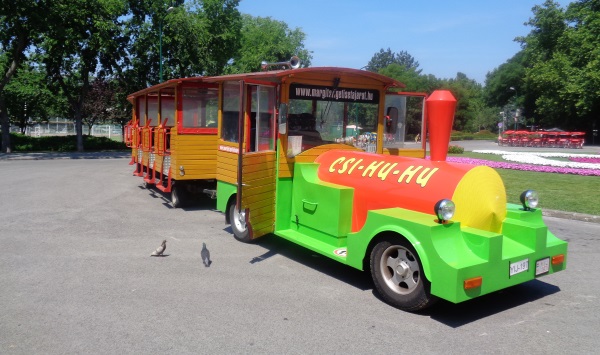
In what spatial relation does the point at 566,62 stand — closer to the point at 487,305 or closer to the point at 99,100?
the point at 99,100

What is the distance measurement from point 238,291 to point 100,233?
3.77 metres

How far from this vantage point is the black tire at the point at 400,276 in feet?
15.5

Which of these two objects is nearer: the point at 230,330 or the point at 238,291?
the point at 230,330

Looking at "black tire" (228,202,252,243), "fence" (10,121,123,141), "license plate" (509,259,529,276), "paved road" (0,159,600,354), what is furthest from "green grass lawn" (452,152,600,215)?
"fence" (10,121,123,141)

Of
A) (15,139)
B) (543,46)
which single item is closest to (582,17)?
(543,46)

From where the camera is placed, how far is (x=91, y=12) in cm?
2634

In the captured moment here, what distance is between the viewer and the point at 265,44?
54.5 metres

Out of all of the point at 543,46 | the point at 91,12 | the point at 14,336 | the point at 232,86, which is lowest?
the point at 14,336

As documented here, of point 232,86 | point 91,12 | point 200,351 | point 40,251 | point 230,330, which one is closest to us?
point 200,351

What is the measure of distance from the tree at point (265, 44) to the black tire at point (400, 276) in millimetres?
31320

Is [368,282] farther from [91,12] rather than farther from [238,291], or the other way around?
[91,12]

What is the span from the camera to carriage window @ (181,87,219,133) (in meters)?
10.5

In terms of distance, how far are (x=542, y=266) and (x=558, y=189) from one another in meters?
9.19

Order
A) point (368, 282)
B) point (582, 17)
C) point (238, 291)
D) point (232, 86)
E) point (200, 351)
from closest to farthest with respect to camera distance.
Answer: point (200, 351) < point (238, 291) < point (368, 282) < point (232, 86) < point (582, 17)
